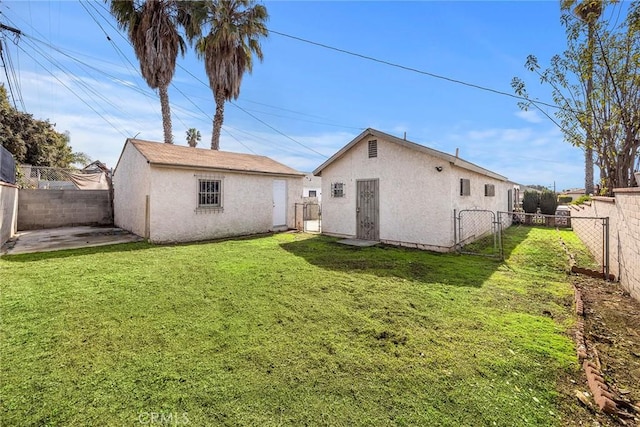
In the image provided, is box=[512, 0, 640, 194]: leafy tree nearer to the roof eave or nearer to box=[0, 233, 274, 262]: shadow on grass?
the roof eave

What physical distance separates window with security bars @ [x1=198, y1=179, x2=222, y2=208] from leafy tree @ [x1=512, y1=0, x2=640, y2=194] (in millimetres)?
10585

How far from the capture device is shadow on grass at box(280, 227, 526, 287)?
6348 mm

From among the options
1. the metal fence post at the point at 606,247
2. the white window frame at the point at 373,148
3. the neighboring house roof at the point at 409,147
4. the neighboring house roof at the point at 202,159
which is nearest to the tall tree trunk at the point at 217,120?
the neighboring house roof at the point at 202,159

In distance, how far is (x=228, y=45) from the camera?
55.2 ft

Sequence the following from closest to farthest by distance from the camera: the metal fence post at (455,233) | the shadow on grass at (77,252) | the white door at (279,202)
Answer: the shadow on grass at (77,252) < the metal fence post at (455,233) < the white door at (279,202)

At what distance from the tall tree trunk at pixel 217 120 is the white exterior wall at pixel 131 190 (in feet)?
18.0

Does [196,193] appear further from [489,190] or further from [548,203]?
[548,203]

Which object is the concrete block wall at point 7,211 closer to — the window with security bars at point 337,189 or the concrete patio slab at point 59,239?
the concrete patio slab at point 59,239

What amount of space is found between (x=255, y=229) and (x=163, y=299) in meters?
8.10

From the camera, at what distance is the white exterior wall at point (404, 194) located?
355 inches

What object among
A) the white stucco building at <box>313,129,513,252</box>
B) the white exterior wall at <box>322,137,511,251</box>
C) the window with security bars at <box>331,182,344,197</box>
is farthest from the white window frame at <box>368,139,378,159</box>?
the window with security bars at <box>331,182,344,197</box>

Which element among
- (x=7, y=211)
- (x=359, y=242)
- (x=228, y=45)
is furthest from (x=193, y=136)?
(x=359, y=242)

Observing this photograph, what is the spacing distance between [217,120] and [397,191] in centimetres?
1301

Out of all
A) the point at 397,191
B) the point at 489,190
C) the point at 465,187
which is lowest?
the point at 397,191
